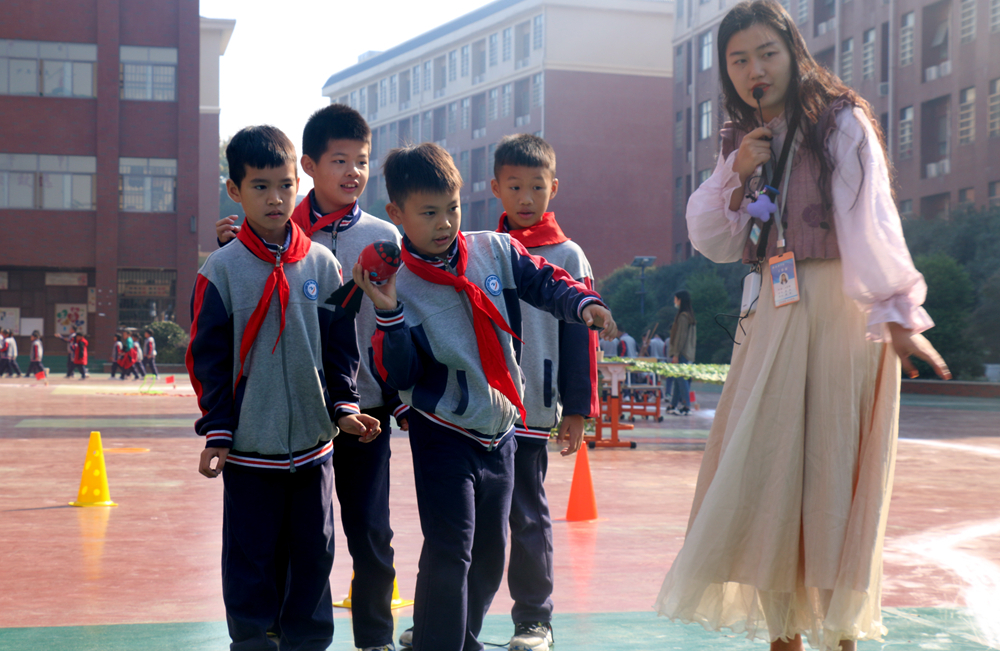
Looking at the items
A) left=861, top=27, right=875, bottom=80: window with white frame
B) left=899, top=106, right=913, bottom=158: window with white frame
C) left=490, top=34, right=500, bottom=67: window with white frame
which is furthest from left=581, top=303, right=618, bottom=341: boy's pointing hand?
left=490, top=34, right=500, bottom=67: window with white frame

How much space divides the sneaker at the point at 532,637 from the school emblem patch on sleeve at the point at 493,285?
125 centimetres

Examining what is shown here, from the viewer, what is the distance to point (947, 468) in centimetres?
1010

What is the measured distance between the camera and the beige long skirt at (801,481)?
9.68ft

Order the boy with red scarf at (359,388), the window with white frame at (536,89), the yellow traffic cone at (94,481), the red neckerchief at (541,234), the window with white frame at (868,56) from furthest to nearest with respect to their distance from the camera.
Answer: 1. the window with white frame at (536,89)
2. the window with white frame at (868,56)
3. the yellow traffic cone at (94,481)
4. the red neckerchief at (541,234)
5. the boy with red scarf at (359,388)

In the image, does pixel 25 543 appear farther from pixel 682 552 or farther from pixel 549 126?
pixel 549 126

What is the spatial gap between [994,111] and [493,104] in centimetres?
4026

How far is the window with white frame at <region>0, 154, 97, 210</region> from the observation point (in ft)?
136

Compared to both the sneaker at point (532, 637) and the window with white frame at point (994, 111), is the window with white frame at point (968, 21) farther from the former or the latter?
the sneaker at point (532, 637)

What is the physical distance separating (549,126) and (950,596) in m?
60.1

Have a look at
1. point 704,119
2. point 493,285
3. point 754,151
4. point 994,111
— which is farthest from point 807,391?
point 704,119

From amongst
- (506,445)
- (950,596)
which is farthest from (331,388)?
(950,596)

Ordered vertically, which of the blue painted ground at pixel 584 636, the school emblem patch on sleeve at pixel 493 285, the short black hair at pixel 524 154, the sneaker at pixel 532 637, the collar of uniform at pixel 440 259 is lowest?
the blue painted ground at pixel 584 636

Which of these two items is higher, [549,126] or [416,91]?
[416,91]

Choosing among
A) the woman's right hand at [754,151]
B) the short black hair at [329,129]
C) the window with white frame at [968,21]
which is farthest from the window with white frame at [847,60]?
the woman's right hand at [754,151]
